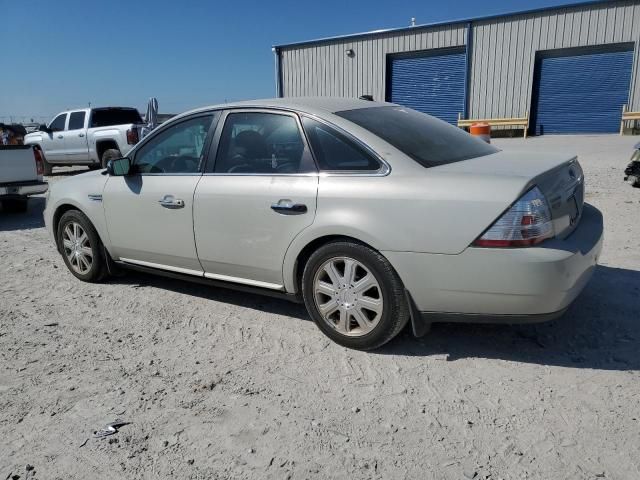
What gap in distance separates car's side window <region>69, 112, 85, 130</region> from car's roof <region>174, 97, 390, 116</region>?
478 inches

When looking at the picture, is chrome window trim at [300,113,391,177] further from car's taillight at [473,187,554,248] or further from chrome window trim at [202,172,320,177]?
car's taillight at [473,187,554,248]

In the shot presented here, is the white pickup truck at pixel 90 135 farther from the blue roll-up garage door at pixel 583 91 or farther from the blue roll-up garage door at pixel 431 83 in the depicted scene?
the blue roll-up garage door at pixel 583 91

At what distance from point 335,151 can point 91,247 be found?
277cm

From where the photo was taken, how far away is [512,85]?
22609 millimetres

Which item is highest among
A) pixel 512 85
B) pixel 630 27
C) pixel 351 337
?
pixel 630 27

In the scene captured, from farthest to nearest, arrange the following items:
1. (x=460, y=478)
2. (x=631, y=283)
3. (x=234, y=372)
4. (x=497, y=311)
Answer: (x=631, y=283) < (x=234, y=372) < (x=497, y=311) < (x=460, y=478)

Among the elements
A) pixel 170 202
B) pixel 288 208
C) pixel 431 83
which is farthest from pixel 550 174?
pixel 431 83

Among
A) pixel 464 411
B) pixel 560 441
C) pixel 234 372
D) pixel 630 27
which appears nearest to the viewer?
pixel 560 441

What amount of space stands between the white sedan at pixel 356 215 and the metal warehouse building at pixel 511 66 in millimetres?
20383

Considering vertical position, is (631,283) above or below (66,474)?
above

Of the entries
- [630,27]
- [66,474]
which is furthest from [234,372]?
[630,27]

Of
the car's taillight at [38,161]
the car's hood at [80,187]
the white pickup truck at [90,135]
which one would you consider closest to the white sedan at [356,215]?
the car's hood at [80,187]

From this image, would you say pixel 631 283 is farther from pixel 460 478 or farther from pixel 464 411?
pixel 460 478

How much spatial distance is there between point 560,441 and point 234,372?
1845mm
